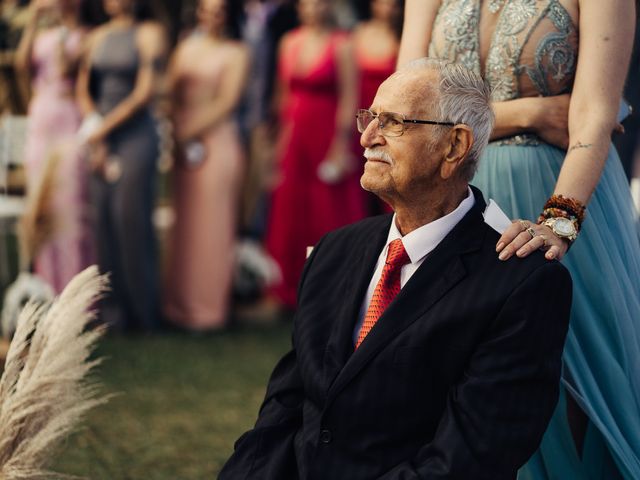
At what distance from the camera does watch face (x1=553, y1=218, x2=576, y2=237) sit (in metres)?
2.60

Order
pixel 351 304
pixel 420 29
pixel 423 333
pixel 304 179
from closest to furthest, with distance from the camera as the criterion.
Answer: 1. pixel 423 333
2. pixel 351 304
3. pixel 420 29
4. pixel 304 179

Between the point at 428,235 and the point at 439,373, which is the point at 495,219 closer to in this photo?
the point at 428,235

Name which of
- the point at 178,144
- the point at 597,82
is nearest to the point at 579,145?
the point at 597,82

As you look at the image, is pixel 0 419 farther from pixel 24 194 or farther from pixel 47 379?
pixel 24 194

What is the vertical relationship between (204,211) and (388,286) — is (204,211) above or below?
below

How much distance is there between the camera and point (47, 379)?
2773 millimetres

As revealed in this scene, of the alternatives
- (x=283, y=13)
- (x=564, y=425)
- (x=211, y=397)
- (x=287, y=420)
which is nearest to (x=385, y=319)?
(x=287, y=420)

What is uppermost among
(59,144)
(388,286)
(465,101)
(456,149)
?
(465,101)

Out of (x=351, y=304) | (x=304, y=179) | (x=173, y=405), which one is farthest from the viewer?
(x=304, y=179)

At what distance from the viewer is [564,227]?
2.61 metres

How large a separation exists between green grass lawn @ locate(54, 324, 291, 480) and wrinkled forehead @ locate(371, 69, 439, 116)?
6.69 ft

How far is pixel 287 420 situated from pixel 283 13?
7.16 m

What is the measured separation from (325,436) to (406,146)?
671 millimetres

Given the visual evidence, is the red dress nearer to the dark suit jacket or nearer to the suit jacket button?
the dark suit jacket
